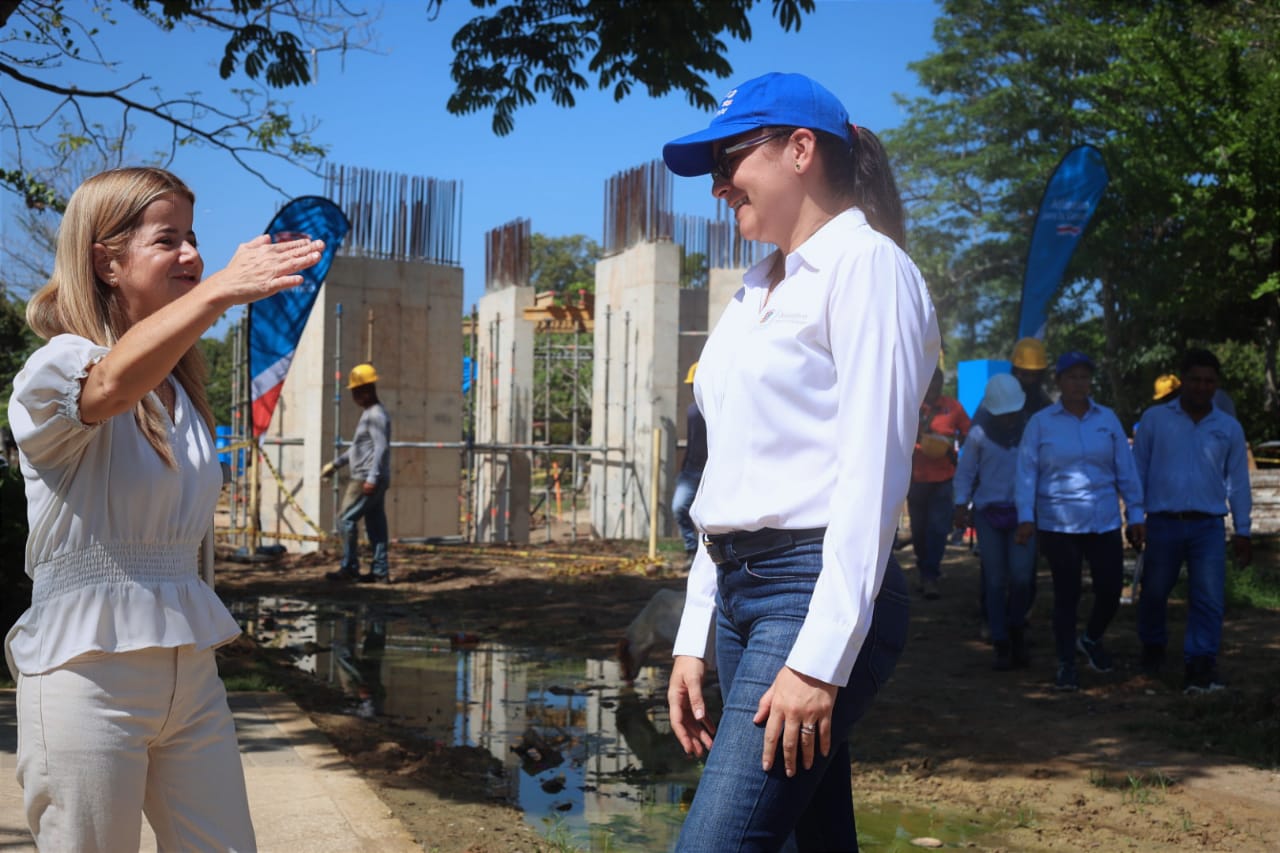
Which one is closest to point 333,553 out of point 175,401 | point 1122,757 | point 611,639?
point 611,639

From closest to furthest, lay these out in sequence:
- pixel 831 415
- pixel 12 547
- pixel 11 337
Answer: pixel 831 415
pixel 12 547
pixel 11 337

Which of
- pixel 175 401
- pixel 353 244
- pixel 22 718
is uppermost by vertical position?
pixel 353 244

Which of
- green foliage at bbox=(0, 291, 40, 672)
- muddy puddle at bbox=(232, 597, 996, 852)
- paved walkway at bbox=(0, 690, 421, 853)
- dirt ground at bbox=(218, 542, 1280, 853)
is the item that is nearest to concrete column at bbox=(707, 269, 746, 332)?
dirt ground at bbox=(218, 542, 1280, 853)

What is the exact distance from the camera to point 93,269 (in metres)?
2.44

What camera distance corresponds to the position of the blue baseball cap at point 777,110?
7.56 feet

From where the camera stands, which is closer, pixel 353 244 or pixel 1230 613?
pixel 1230 613

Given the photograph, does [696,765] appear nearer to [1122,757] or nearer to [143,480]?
[1122,757]

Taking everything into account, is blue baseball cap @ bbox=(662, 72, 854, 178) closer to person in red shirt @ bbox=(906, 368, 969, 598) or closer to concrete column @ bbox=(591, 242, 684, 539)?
person in red shirt @ bbox=(906, 368, 969, 598)

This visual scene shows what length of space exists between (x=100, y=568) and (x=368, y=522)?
10339 mm

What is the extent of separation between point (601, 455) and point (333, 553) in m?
5.00

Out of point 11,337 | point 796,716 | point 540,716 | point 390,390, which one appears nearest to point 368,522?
point 390,390

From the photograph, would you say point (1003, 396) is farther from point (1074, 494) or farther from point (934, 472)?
point (934, 472)

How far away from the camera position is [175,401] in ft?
8.39

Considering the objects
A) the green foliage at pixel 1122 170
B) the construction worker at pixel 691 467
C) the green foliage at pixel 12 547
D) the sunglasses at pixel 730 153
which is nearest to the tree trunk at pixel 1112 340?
the green foliage at pixel 1122 170
